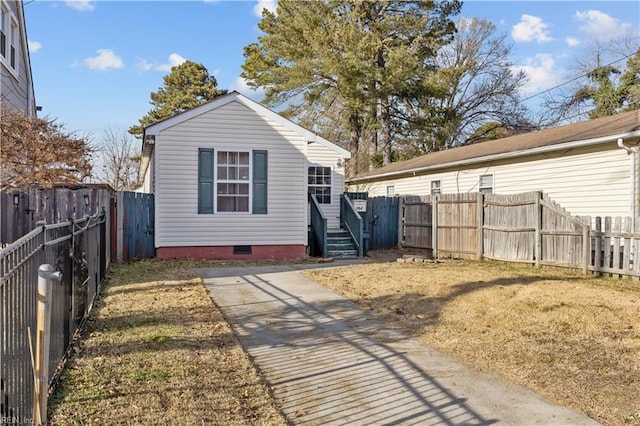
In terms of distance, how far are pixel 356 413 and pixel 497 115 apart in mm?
32477

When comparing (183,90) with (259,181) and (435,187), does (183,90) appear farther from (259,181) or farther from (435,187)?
(259,181)

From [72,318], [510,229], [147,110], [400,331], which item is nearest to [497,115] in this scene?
[510,229]

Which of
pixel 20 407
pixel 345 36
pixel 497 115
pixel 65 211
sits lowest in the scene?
pixel 20 407

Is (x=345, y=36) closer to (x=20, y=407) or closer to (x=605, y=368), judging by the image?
(x=605, y=368)

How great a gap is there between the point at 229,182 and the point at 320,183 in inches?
201

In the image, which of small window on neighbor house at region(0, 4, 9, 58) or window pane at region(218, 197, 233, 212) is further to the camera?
small window on neighbor house at region(0, 4, 9, 58)

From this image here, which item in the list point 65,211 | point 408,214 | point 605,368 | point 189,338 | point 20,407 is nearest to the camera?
point 20,407

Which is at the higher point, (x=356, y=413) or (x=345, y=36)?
(x=345, y=36)

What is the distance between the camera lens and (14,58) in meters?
14.8

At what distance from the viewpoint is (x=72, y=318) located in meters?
4.94

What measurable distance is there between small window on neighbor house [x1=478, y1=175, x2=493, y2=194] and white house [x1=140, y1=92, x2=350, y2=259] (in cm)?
617

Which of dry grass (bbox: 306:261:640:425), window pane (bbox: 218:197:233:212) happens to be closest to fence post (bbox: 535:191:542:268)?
dry grass (bbox: 306:261:640:425)

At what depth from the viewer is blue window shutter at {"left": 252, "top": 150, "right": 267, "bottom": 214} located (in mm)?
12633

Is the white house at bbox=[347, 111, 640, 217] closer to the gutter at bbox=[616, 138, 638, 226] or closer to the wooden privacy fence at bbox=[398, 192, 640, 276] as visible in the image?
the gutter at bbox=[616, 138, 638, 226]
